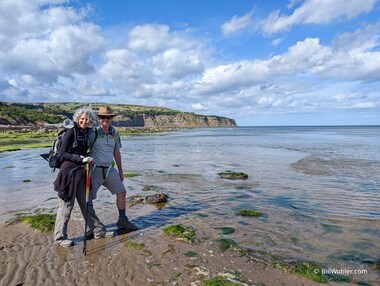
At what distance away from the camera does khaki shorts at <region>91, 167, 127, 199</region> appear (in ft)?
25.1

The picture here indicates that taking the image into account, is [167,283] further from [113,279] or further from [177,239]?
[177,239]

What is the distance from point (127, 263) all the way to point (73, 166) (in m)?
2.58

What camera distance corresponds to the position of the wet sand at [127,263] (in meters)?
5.57

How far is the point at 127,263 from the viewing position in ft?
20.4

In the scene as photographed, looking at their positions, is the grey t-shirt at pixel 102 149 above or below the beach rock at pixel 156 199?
above

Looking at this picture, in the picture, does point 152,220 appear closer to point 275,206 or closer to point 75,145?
point 75,145

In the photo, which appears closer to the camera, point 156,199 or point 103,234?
point 103,234

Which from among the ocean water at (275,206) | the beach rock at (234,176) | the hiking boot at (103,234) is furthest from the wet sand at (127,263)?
the beach rock at (234,176)

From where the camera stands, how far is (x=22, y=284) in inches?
212

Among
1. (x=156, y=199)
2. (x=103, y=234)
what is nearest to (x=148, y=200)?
(x=156, y=199)

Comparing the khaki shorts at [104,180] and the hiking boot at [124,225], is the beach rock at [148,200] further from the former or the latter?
the khaki shorts at [104,180]

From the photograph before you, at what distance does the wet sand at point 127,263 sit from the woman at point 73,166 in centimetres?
70

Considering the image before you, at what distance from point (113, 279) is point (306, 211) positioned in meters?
7.25

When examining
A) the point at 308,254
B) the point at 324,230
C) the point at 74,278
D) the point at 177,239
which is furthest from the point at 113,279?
the point at 324,230
